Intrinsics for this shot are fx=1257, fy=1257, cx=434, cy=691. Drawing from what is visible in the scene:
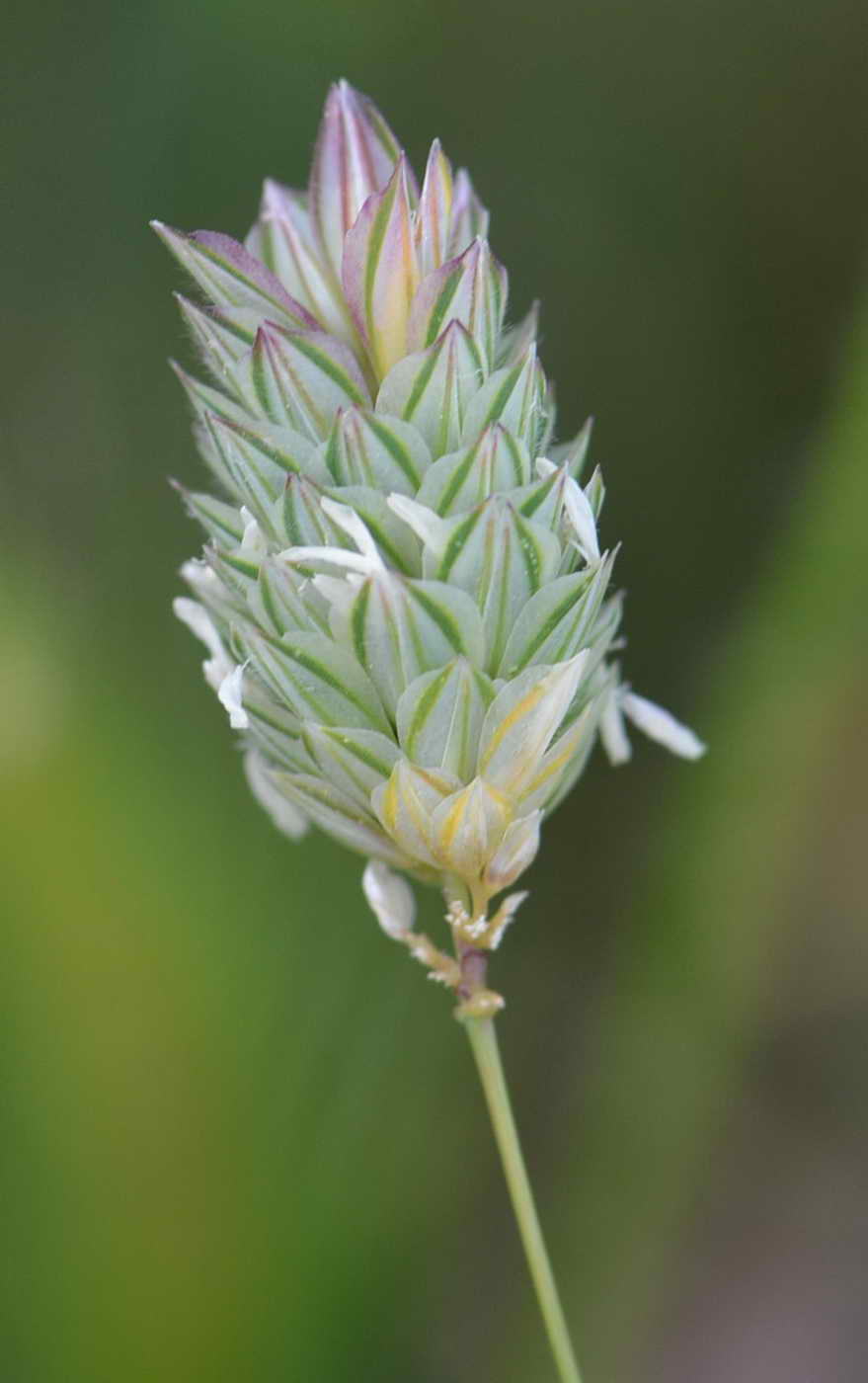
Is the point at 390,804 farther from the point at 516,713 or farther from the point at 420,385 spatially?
the point at 420,385

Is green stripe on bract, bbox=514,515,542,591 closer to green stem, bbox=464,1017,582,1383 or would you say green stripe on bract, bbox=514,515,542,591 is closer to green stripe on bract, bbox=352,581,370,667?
green stripe on bract, bbox=352,581,370,667

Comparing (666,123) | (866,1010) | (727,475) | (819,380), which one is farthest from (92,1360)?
(666,123)

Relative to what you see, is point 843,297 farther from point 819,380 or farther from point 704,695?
point 704,695

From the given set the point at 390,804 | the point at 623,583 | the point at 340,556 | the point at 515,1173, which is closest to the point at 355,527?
the point at 340,556

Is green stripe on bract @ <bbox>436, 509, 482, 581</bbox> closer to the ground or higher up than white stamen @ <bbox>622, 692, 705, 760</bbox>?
higher up

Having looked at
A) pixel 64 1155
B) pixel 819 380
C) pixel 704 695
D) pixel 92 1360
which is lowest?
pixel 92 1360

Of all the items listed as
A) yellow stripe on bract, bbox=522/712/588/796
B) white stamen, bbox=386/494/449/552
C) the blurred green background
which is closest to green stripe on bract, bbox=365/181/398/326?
white stamen, bbox=386/494/449/552

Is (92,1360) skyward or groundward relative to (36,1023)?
groundward

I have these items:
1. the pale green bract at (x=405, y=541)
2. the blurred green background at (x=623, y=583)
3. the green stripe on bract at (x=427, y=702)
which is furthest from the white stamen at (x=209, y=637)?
the blurred green background at (x=623, y=583)

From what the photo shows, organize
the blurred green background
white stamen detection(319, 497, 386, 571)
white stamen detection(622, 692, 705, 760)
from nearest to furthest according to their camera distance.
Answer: white stamen detection(319, 497, 386, 571) → white stamen detection(622, 692, 705, 760) → the blurred green background

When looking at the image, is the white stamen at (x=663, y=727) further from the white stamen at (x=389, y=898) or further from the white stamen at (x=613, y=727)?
the white stamen at (x=389, y=898)
